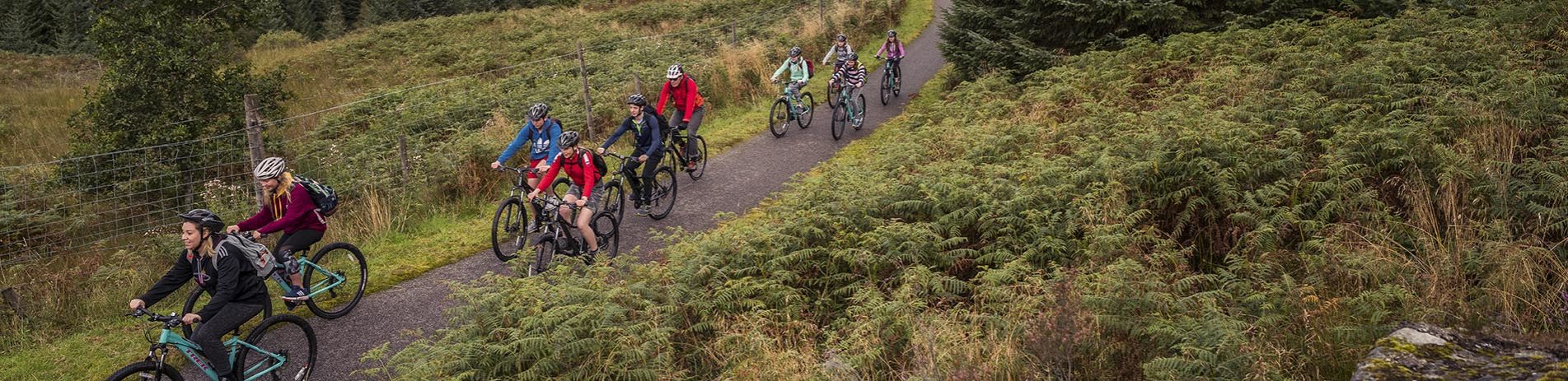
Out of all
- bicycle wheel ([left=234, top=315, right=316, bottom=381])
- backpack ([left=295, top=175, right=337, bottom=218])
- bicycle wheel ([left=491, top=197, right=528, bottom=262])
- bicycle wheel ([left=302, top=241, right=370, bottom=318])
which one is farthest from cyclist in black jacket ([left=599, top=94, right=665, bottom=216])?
bicycle wheel ([left=234, top=315, right=316, bottom=381])

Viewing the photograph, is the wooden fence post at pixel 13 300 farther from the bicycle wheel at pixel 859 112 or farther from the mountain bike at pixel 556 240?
the bicycle wheel at pixel 859 112

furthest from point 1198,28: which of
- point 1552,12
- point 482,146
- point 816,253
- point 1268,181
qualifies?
point 482,146

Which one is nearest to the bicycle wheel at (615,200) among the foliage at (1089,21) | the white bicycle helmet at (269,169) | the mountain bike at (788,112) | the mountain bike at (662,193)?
the mountain bike at (662,193)

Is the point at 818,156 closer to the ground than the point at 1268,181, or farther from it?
closer to the ground

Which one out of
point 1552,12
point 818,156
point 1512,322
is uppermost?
point 1552,12

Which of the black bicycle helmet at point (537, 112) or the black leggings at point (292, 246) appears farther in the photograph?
the black bicycle helmet at point (537, 112)

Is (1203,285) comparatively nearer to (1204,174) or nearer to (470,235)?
(1204,174)

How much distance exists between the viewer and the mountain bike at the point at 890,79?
18.8 metres

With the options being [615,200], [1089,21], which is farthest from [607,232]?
[1089,21]

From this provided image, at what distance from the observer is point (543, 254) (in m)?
9.28

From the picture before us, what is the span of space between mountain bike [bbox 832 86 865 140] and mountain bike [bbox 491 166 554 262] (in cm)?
666

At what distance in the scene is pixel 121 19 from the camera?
13852mm

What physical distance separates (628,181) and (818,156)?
4.33 meters

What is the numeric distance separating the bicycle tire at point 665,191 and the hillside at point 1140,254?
2.58m
